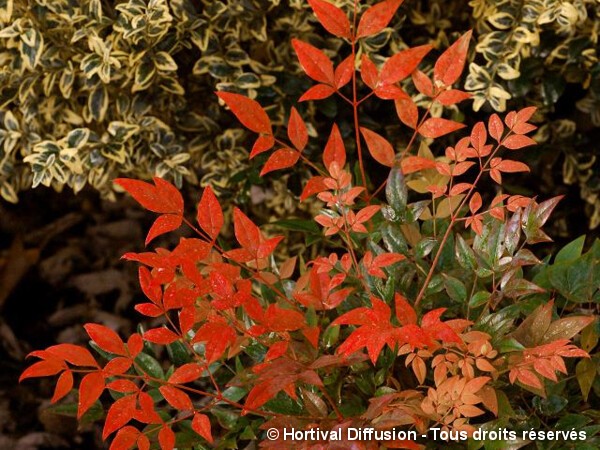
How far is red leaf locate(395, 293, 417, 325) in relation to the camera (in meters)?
0.96

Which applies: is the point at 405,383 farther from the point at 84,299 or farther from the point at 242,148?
the point at 84,299

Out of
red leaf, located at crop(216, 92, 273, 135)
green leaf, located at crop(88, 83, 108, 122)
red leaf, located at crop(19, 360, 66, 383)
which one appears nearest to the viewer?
red leaf, located at crop(19, 360, 66, 383)

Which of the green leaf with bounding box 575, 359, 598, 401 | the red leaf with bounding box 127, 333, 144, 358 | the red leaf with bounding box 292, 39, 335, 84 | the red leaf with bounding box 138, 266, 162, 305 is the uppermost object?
the red leaf with bounding box 292, 39, 335, 84

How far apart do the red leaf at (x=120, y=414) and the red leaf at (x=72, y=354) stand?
0.18ft

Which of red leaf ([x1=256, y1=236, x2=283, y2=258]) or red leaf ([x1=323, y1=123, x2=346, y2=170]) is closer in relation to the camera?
red leaf ([x1=256, y1=236, x2=283, y2=258])

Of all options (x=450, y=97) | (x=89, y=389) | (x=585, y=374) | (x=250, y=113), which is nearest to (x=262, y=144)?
(x=250, y=113)

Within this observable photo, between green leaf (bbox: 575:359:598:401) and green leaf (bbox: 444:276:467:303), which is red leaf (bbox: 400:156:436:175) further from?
green leaf (bbox: 575:359:598:401)

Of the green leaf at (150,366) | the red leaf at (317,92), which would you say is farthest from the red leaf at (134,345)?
the red leaf at (317,92)

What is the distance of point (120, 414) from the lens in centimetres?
97

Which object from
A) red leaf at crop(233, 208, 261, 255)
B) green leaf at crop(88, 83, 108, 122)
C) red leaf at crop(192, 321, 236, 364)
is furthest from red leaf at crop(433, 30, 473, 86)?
green leaf at crop(88, 83, 108, 122)

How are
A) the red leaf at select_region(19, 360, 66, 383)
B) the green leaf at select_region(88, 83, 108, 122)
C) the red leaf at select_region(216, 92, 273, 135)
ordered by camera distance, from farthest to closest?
the green leaf at select_region(88, 83, 108, 122), the red leaf at select_region(216, 92, 273, 135), the red leaf at select_region(19, 360, 66, 383)

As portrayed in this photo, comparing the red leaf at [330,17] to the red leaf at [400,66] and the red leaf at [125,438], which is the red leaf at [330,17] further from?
the red leaf at [125,438]

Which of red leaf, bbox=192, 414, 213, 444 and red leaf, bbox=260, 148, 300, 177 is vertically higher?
red leaf, bbox=260, 148, 300, 177

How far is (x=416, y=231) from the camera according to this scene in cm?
125
